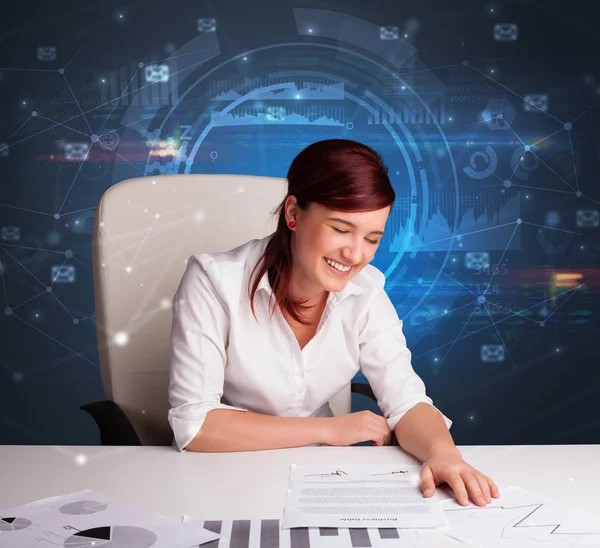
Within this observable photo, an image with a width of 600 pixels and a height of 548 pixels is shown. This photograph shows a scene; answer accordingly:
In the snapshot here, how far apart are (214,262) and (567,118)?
2.26 m

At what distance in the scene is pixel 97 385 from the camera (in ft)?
10.2

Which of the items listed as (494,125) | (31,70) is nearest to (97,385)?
(31,70)

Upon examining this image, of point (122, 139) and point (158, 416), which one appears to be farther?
point (122, 139)

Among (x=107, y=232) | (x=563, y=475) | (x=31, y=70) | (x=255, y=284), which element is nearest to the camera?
(x=563, y=475)

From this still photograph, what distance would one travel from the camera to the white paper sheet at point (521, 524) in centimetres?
87

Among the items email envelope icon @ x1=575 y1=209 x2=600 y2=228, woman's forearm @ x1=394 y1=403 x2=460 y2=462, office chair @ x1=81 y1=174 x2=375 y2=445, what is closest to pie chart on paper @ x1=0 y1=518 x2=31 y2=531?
woman's forearm @ x1=394 y1=403 x2=460 y2=462

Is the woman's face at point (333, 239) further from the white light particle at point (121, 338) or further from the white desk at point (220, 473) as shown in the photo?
the white light particle at point (121, 338)

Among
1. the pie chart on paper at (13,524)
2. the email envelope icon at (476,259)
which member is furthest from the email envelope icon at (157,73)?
the pie chart on paper at (13,524)

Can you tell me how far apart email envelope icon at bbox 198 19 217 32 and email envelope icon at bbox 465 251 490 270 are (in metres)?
1.52

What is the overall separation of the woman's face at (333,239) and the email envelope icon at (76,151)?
186cm

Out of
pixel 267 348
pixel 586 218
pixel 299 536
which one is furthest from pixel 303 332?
pixel 586 218

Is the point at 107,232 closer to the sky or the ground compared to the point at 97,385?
closer to the sky

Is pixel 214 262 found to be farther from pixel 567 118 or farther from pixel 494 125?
pixel 567 118

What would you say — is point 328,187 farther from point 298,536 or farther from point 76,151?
point 76,151
